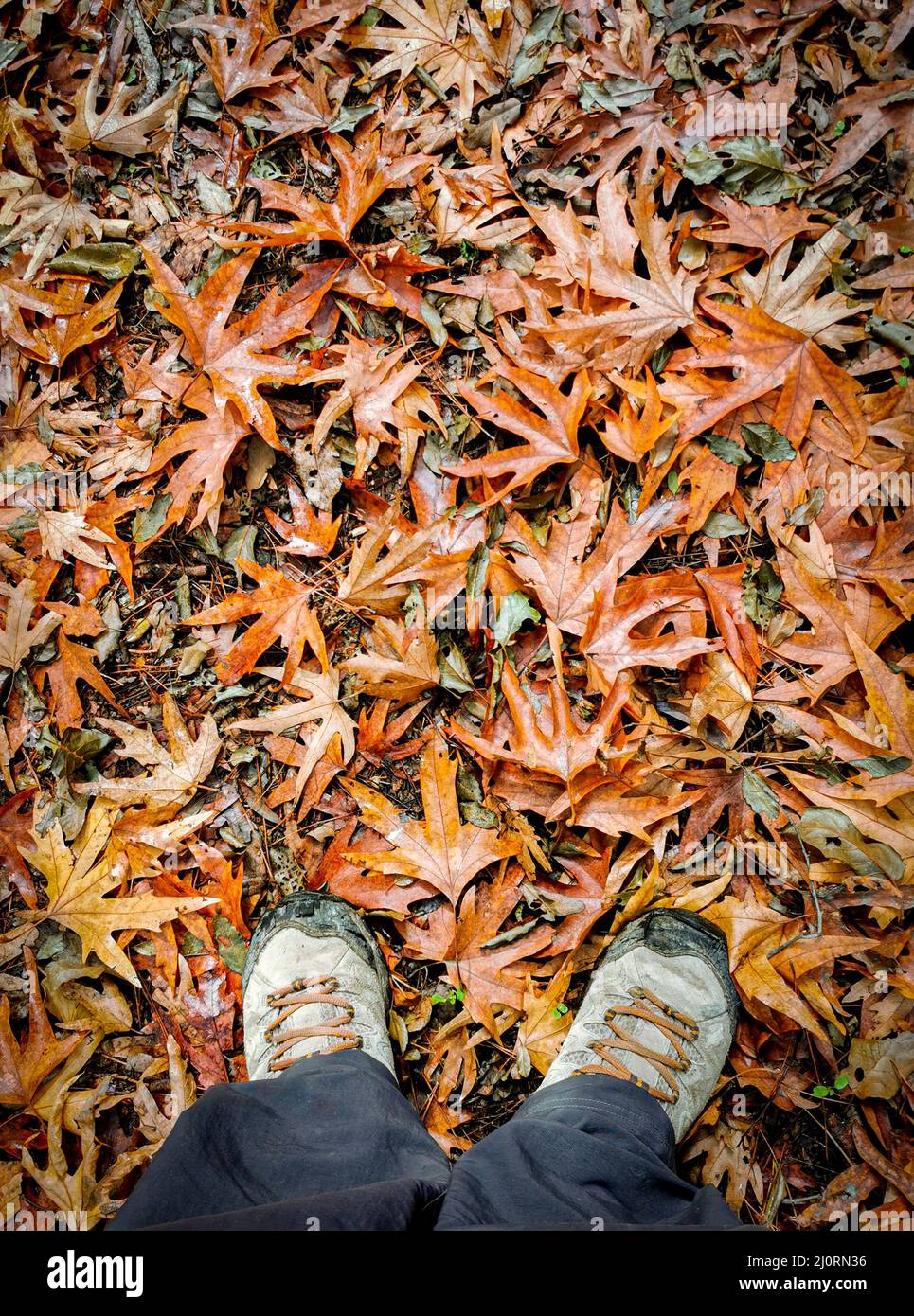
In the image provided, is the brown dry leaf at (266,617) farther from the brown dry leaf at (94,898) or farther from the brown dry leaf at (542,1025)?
the brown dry leaf at (542,1025)

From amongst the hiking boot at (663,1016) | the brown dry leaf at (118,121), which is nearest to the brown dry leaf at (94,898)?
the hiking boot at (663,1016)

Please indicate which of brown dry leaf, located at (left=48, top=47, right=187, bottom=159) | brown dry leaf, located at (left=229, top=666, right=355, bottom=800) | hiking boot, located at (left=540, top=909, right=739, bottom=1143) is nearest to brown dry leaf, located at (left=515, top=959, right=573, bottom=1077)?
hiking boot, located at (left=540, top=909, right=739, bottom=1143)

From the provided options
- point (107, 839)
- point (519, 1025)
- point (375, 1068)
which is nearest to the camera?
point (375, 1068)

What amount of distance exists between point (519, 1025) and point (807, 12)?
2448 millimetres

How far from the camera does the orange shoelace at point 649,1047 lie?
1572 millimetres

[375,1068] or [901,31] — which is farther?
[901,31]

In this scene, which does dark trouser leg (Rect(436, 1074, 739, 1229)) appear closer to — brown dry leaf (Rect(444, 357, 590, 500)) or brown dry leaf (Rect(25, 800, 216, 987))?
brown dry leaf (Rect(25, 800, 216, 987))

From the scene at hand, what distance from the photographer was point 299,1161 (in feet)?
4.09

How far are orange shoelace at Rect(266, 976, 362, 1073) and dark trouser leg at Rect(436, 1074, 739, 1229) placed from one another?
0.39 m

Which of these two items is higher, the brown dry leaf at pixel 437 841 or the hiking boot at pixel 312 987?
the brown dry leaf at pixel 437 841

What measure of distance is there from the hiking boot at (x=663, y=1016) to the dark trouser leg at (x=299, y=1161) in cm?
43
